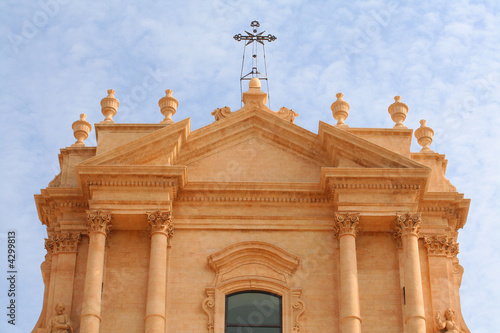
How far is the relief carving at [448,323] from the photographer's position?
29.0m

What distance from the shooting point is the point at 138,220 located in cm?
3006

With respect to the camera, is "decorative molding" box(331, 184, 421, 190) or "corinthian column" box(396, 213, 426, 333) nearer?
"corinthian column" box(396, 213, 426, 333)

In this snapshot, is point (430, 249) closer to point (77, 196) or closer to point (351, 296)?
point (351, 296)

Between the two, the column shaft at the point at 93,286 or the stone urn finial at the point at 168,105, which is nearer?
the column shaft at the point at 93,286

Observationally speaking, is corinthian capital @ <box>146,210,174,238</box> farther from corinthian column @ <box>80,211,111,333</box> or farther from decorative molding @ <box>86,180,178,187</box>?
corinthian column @ <box>80,211,111,333</box>

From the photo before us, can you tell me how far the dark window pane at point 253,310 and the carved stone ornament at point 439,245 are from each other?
12.9 feet

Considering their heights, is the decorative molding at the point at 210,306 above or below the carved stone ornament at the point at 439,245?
below

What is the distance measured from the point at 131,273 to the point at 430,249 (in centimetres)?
725

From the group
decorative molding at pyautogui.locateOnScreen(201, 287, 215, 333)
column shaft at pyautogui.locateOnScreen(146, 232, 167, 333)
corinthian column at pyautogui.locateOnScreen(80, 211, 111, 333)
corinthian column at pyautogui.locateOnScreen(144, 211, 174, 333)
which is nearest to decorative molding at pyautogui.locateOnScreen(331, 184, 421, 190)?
decorative molding at pyautogui.locateOnScreen(201, 287, 215, 333)

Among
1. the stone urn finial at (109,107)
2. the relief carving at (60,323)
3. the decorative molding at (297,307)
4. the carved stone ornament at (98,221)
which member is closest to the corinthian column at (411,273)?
the decorative molding at (297,307)

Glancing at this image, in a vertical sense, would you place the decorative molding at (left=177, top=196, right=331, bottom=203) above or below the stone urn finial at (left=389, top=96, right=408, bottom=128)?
below

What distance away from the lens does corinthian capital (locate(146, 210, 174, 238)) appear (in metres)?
29.8

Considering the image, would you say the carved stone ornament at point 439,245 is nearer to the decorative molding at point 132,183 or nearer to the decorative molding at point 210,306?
the decorative molding at point 210,306

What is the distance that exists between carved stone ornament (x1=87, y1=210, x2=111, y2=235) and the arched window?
336cm
